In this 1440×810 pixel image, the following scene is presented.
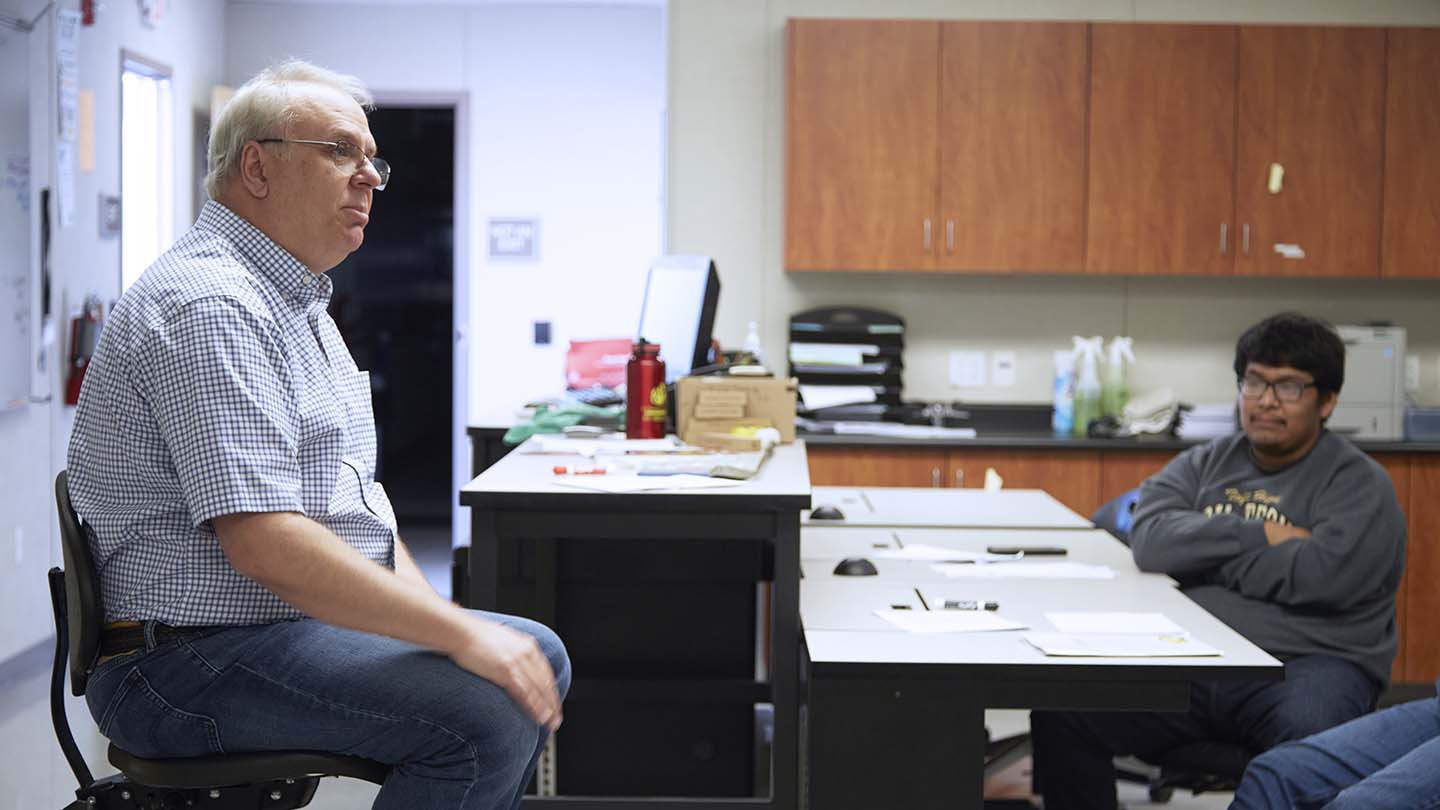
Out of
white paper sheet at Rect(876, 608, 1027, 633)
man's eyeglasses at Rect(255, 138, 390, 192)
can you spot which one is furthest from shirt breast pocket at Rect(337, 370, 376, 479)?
white paper sheet at Rect(876, 608, 1027, 633)

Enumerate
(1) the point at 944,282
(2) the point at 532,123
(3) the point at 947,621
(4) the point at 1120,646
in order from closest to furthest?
(4) the point at 1120,646, (3) the point at 947,621, (1) the point at 944,282, (2) the point at 532,123

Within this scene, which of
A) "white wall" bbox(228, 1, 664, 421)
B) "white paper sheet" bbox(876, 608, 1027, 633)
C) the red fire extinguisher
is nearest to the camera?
"white paper sheet" bbox(876, 608, 1027, 633)

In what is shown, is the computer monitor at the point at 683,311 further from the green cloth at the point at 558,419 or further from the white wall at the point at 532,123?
the white wall at the point at 532,123

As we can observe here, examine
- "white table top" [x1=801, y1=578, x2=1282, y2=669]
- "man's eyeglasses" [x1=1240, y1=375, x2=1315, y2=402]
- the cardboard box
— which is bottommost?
"white table top" [x1=801, y1=578, x2=1282, y2=669]

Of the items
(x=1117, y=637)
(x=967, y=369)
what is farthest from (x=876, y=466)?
(x=1117, y=637)

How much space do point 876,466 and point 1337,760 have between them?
7.87ft

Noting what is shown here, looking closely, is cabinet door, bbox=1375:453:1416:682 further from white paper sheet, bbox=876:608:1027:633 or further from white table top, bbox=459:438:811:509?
white table top, bbox=459:438:811:509

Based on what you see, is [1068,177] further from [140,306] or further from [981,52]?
[140,306]

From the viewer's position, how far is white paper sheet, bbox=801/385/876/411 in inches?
190

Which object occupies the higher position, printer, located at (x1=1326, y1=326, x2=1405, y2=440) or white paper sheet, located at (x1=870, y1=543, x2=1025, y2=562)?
printer, located at (x1=1326, y1=326, x2=1405, y2=440)

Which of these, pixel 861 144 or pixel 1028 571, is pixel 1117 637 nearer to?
pixel 1028 571

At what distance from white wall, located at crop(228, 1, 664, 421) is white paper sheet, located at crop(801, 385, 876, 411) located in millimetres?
2288

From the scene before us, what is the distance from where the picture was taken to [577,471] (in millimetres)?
2672

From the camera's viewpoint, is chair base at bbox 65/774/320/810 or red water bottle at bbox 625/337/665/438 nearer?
chair base at bbox 65/774/320/810
